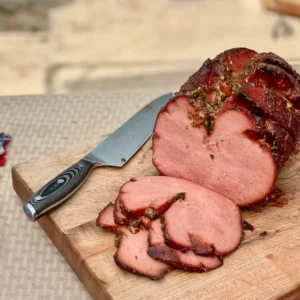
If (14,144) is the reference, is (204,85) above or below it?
above

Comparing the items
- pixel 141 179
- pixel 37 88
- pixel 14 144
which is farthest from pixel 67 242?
pixel 37 88

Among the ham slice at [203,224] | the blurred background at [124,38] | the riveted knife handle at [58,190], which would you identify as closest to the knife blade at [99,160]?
the riveted knife handle at [58,190]

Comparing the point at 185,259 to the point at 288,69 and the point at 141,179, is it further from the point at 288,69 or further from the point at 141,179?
the point at 288,69

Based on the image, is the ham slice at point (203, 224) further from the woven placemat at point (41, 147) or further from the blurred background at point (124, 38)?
the blurred background at point (124, 38)

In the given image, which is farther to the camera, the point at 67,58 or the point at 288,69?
the point at 67,58

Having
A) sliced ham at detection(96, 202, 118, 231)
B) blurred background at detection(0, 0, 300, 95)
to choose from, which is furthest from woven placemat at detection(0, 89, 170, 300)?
blurred background at detection(0, 0, 300, 95)
